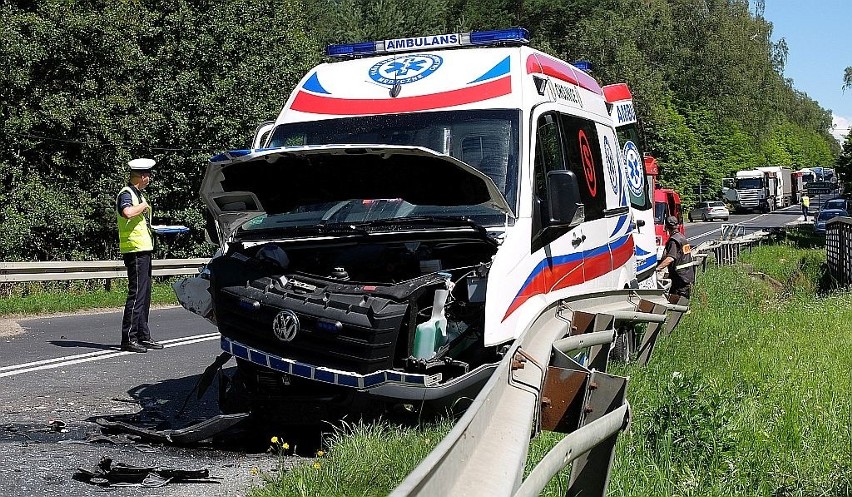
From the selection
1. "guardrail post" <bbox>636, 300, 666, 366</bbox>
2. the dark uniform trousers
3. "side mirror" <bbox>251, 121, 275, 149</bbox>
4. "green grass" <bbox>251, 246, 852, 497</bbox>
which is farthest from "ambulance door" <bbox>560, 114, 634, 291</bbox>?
the dark uniform trousers

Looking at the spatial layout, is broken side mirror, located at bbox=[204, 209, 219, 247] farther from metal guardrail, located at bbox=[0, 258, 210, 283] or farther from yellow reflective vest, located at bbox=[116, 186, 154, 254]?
metal guardrail, located at bbox=[0, 258, 210, 283]

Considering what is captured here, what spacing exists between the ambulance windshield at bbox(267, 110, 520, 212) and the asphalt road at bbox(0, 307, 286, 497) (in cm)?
207

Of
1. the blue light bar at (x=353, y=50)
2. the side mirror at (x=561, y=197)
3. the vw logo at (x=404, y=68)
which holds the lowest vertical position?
the side mirror at (x=561, y=197)

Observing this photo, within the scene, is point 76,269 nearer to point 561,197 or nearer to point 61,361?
point 61,361

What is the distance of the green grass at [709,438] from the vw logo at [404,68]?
106 inches

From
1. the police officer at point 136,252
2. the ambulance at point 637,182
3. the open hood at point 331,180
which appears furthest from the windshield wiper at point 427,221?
the ambulance at point 637,182

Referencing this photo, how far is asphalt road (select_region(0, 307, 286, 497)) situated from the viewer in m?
5.79

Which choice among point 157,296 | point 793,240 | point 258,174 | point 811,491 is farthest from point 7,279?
point 793,240

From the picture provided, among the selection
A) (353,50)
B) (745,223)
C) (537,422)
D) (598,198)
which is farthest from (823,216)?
→ (537,422)

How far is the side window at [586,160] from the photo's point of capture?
8.55 m

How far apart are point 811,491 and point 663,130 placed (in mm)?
66870

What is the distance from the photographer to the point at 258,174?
710cm

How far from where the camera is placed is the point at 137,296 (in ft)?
36.0

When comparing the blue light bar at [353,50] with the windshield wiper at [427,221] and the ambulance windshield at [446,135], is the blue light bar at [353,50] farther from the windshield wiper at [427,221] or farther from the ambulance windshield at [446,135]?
the windshield wiper at [427,221]
